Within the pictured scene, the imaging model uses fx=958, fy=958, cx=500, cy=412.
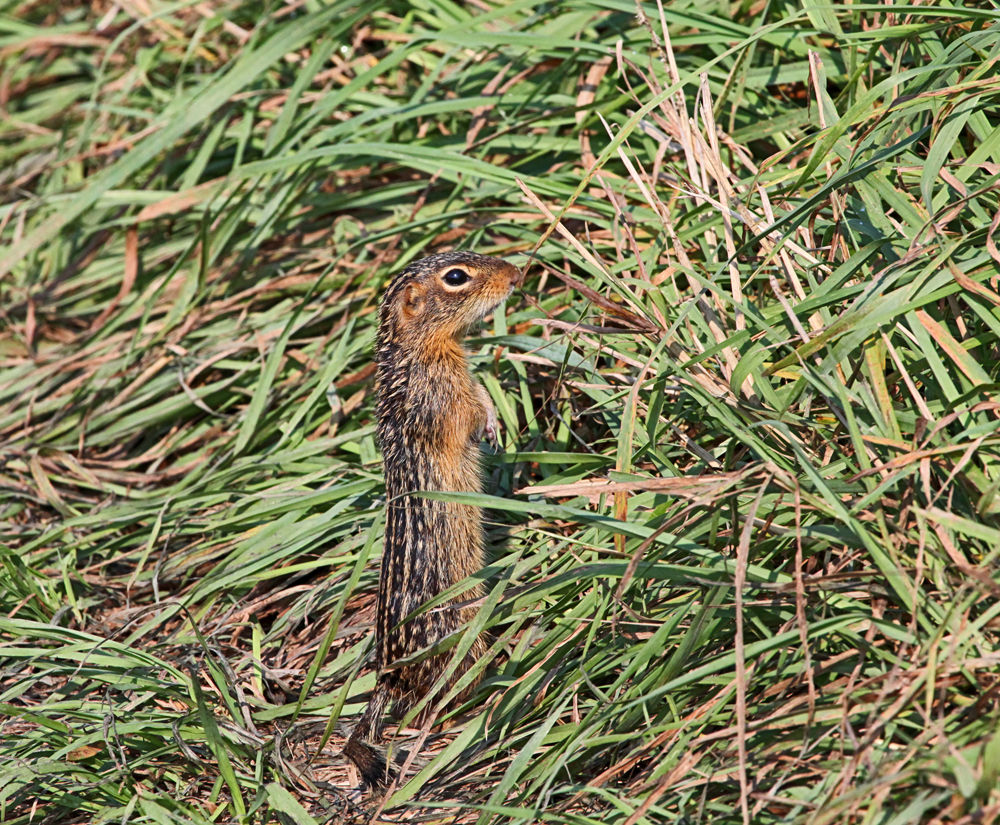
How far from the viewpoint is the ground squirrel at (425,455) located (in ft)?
12.9

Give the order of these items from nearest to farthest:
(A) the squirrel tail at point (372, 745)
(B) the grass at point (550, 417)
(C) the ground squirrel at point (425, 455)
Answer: (B) the grass at point (550, 417)
(A) the squirrel tail at point (372, 745)
(C) the ground squirrel at point (425, 455)

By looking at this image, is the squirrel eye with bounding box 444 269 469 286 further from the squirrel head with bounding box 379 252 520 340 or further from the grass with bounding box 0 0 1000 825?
the grass with bounding box 0 0 1000 825

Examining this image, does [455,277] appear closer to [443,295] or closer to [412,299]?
[443,295]

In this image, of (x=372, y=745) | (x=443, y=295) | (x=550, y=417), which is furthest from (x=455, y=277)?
(x=372, y=745)

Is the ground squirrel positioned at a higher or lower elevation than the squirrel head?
lower

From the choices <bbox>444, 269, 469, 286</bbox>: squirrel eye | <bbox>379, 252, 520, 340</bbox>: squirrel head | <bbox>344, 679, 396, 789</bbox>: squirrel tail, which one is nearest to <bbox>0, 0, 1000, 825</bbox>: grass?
<bbox>344, 679, 396, 789</bbox>: squirrel tail

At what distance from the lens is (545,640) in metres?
3.73

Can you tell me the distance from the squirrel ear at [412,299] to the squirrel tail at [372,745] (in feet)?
5.62

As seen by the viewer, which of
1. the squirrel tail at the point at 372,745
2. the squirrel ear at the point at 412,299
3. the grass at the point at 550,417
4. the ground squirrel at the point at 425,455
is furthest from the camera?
the squirrel ear at the point at 412,299

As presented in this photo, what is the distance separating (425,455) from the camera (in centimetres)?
428

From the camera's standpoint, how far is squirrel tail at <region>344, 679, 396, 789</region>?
369 cm

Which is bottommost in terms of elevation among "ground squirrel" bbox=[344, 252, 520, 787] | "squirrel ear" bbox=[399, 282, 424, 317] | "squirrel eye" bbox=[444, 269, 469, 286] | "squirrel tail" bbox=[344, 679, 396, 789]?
"squirrel tail" bbox=[344, 679, 396, 789]

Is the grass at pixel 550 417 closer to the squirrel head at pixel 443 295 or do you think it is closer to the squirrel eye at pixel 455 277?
the squirrel head at pixel 443 295

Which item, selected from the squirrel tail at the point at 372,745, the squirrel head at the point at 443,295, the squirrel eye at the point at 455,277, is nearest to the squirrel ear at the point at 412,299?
the squirrel head at the point at 443,295
